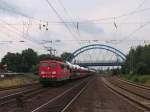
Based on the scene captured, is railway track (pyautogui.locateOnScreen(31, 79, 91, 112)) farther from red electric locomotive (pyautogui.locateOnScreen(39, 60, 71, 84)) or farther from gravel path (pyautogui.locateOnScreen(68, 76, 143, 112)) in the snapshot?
red electric locomotive (pyautogui.locateOnScreen(39, 60, 71, 84))

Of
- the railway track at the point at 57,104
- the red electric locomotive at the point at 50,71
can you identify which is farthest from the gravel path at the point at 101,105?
the red electric locomotive at the point at 50,71

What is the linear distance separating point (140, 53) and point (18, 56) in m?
58.9

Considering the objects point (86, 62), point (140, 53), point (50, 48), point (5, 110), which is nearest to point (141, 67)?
point (140, 53)

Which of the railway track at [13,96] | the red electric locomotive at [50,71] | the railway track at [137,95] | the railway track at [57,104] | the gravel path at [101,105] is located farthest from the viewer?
the red electric locomotive at [50,71]

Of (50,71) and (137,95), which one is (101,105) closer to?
(137,95)

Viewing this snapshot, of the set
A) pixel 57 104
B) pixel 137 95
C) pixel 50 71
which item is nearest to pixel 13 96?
pixel 57 104

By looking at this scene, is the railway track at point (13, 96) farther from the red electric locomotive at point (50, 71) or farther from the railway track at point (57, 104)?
the red electric locomotive at point (50, 71)

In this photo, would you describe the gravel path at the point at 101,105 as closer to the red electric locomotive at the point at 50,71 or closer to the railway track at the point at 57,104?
the railway track at the point at 57,104

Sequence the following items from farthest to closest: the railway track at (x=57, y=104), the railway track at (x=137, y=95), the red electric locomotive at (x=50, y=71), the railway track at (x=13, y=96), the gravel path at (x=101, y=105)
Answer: the red electric locomotive at (x=50, y=71)
the railway track at (x=13, y=96)
the railway track at (x=137, y=95)
the gravel path at (x=101, y=105)
the railway track at (x=57, y=104)

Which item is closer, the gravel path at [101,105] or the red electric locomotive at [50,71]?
the gravel path at [101,105]

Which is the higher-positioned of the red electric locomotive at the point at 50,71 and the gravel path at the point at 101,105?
the red electric locomotive at the point at 50,71

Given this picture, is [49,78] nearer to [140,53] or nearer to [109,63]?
[140,53]

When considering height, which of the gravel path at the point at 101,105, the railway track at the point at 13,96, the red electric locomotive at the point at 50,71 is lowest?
the gravel path at the point at 101,105

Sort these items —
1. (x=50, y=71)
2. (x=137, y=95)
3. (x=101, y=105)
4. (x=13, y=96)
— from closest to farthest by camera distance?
(x=101, y=105), (x=13, y=96), (x=137, y=95), (x=50, y=71)
